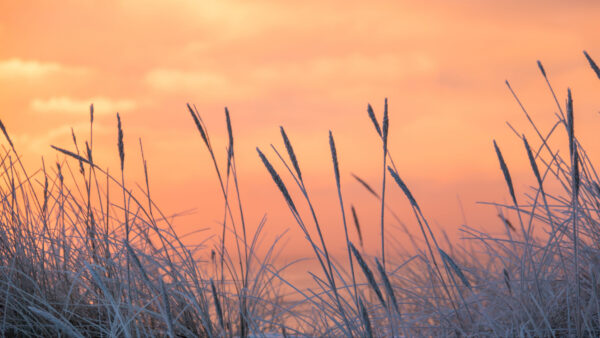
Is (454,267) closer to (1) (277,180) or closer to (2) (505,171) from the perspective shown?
(2) (505,171)

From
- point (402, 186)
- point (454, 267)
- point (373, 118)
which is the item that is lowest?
point (454, 267)

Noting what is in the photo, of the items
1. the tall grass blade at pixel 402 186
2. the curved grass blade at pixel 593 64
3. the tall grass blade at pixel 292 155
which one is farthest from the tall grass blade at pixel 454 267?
the curved grass blade at pixel 593 64

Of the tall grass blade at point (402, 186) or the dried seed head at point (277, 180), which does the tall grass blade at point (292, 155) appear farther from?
the tall grass blade at point (402, 186)

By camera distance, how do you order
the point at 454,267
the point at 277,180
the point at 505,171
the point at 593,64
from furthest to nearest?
the point at 593,64, the point at 505,171, the point at 454,267, the point at 277,180

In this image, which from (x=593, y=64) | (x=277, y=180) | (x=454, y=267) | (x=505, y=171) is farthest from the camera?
(x=593, y=64)

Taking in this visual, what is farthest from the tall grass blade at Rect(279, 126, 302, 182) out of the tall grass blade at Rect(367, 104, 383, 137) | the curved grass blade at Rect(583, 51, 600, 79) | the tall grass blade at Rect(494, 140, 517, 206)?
the curved grass blade at Rect(583, 51, 600, 79)

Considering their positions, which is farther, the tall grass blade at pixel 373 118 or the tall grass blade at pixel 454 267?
the tall grass blade at pixel 373 118

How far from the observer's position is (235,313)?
96.7 inches

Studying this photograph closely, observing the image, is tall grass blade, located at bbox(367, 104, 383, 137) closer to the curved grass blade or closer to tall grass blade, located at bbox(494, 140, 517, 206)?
tall grass blade, located at bbox(494, 140, 517, 206)

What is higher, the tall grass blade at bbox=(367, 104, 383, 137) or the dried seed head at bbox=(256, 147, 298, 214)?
the tall grass blade at bbox=(367, 104, 383, 137)

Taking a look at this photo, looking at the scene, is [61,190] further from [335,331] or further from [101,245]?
[335,331]

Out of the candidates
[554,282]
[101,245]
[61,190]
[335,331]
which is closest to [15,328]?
[101,245]

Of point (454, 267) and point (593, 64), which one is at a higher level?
point (593, 64)

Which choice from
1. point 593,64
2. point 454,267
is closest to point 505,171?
point 454,267
